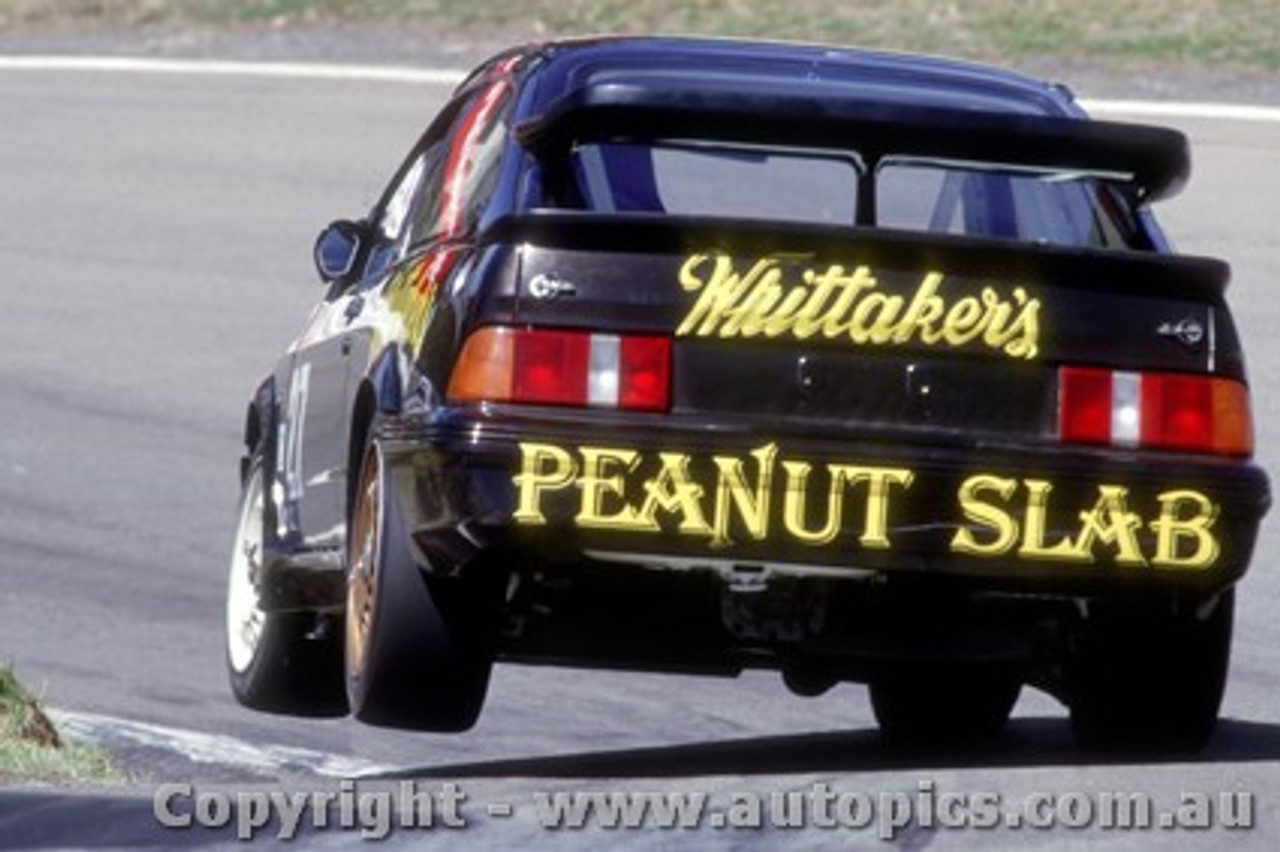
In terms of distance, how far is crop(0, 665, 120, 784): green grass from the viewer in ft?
26.6

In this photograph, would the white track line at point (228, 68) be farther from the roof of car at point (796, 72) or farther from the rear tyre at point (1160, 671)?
the rear tyre at point (1160, 671)

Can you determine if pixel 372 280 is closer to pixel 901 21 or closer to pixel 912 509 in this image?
pixel 912 509

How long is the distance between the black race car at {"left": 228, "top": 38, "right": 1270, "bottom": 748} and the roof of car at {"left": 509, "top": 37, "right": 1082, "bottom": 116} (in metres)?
0.19

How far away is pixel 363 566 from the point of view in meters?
8.34

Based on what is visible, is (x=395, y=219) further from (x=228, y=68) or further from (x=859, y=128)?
(x=228, y=68)

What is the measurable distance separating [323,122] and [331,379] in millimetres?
12579

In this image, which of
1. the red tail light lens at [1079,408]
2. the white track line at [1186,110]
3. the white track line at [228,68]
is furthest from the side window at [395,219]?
A: the white track line at [228,68]

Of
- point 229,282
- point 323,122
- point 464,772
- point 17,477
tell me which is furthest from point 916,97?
point 323,122

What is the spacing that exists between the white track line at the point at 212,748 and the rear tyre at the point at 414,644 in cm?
153

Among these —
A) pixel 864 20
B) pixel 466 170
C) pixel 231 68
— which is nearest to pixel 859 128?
pixel 466 170

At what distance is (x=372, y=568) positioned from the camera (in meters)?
8.16

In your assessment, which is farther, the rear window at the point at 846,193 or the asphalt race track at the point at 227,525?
the rear window at the point at 846,193

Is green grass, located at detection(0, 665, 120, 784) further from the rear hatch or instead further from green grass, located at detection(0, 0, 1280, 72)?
green grass, located at detection(0, 0, 1280, 72)

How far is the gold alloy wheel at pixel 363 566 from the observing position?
26.7 feet
